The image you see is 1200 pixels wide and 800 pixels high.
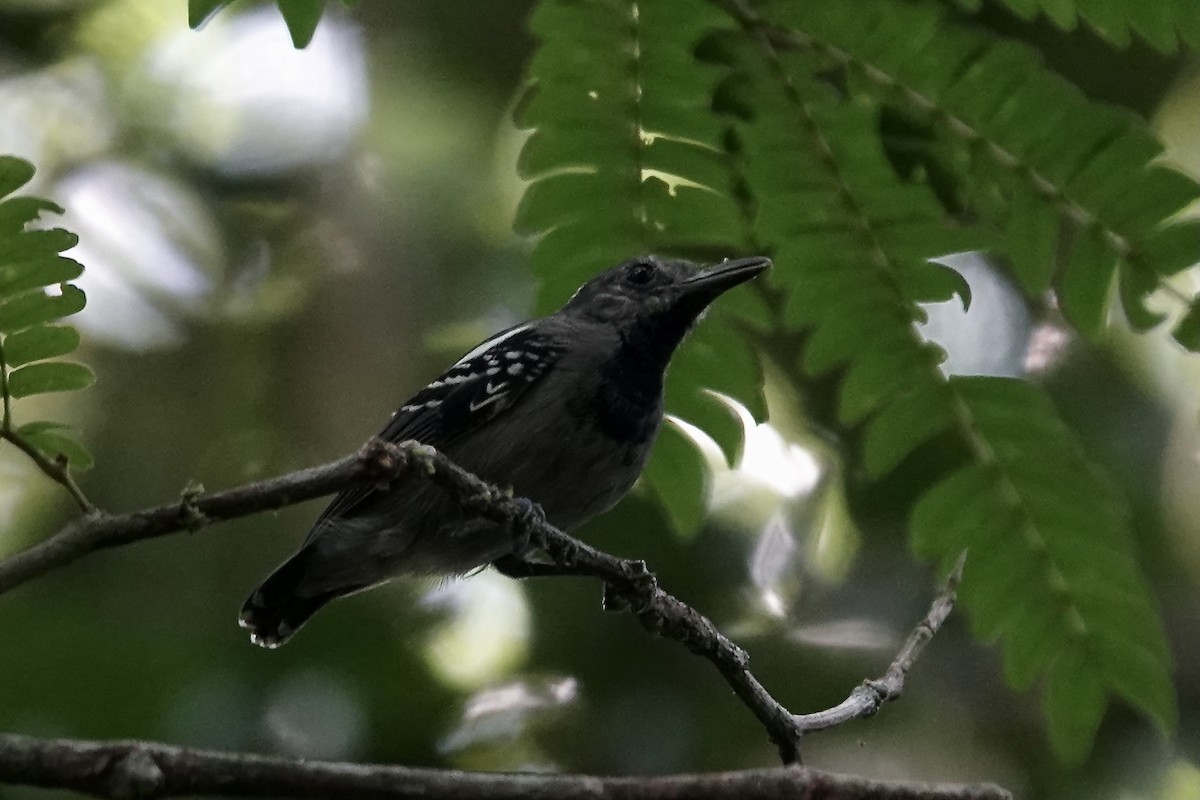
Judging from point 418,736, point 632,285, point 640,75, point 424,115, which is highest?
point 640,75

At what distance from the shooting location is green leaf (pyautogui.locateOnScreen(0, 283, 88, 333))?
8.73 feet

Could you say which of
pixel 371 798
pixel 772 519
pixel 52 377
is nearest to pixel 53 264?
pixel 52 377

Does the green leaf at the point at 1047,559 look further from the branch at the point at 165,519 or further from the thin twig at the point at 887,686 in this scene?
the branch at the point at 165,519

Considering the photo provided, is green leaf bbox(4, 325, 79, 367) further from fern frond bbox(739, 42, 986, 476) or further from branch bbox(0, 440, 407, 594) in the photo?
fern frond bbox(739, 42, 986, 476)

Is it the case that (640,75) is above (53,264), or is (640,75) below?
above

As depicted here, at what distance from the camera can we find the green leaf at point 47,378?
267cm

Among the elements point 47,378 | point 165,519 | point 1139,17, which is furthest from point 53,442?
point 1139,17

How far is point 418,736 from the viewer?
5469 millimetres

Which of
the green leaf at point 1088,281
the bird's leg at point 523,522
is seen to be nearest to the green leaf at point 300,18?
the bird's leg at point 523,522

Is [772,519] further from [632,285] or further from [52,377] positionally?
[52,377]

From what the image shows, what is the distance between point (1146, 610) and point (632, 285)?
6.13 feet

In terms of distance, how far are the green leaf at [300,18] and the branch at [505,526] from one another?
83 centimetres

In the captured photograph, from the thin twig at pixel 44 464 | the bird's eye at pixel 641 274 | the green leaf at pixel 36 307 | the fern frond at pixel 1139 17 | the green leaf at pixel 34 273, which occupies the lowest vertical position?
the bird's eye at pixel 641 274

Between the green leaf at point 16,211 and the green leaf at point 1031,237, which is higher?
the green leaf at point 1031,237
